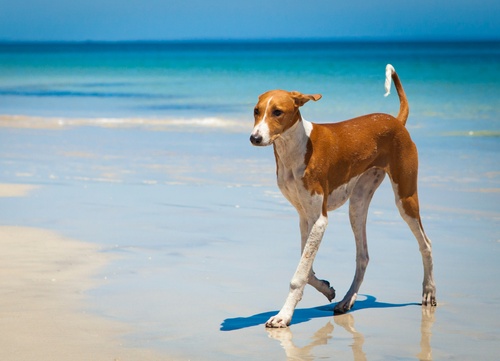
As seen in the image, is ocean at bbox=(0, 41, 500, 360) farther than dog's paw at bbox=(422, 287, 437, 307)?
No

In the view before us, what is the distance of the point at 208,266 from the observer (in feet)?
24.8

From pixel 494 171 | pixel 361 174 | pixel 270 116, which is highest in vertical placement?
pixel 270 116

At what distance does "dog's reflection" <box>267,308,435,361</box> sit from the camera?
215 inches

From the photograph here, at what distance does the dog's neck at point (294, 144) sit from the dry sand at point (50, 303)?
140cm

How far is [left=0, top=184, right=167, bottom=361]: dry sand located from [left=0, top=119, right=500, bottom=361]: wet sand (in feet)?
0.05

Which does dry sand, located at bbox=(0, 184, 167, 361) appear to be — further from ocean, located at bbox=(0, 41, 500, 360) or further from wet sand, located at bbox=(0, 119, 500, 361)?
ocean, located at bbox=(0, 41, 500, 360)

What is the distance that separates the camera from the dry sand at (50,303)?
539 cm

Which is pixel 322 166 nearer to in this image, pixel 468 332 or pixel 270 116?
pixel 270 116

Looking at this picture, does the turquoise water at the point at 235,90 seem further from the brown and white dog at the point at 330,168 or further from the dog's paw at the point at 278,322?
the dog's paw at the point at 278,322

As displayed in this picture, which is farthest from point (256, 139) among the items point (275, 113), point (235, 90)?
point (235, 90)

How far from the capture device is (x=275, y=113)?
19.1ft

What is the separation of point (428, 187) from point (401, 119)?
4.95m

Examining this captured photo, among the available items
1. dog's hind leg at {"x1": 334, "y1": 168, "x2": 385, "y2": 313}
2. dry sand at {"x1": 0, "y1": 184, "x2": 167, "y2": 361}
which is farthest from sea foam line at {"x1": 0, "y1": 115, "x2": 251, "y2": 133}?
dog's hind leg at {"x1": 334, "y1": 168, "x2": 385, "y2": 313}

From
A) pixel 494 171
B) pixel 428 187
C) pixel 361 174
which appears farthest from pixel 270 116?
pixel 494 171
